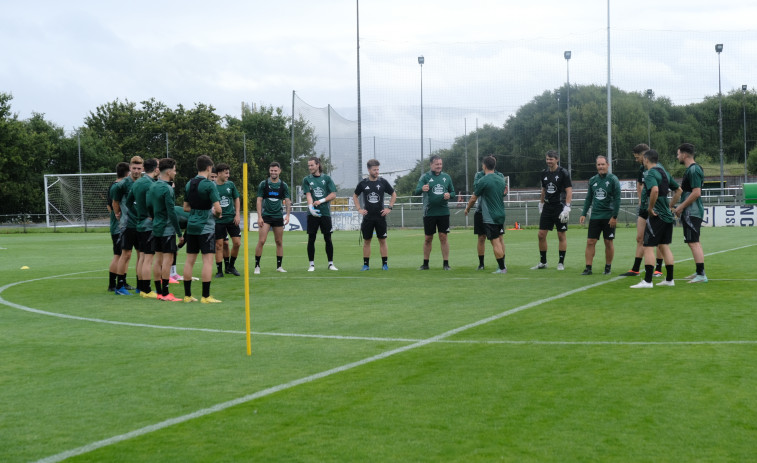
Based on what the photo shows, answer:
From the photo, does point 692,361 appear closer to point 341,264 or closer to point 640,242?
point 640,242

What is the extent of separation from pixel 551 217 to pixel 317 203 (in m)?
4.35

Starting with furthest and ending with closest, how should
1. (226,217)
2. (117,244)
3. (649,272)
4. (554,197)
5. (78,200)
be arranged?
(78,200) → (226,217) → (554,197) → (117,244) → (649,272)

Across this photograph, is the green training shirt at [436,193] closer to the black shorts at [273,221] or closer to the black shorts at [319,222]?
the black shorts at [319,222]

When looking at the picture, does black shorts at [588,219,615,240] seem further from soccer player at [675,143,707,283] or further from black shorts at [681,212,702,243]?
black shorts at [681,212,702,243]

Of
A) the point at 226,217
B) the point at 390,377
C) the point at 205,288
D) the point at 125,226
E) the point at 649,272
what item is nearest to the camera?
the point at 390,377

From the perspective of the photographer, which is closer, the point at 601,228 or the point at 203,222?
the point at 203,222

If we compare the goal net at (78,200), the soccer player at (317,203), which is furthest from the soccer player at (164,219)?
the goal net at (78,200)

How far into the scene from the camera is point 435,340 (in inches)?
272

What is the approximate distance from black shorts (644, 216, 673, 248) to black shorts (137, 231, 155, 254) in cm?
706

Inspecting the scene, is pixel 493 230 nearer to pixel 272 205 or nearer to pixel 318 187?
pixel 318 187

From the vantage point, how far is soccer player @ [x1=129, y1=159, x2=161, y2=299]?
10.8 m

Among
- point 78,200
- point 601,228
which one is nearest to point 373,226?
point 601,228

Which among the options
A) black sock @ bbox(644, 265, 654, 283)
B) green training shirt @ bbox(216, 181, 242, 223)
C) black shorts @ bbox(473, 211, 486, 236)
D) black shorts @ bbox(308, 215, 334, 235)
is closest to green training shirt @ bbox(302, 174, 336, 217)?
black shorts @ bbox(308, 215, 334, 235)

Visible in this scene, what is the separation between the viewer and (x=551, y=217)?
1384cm
